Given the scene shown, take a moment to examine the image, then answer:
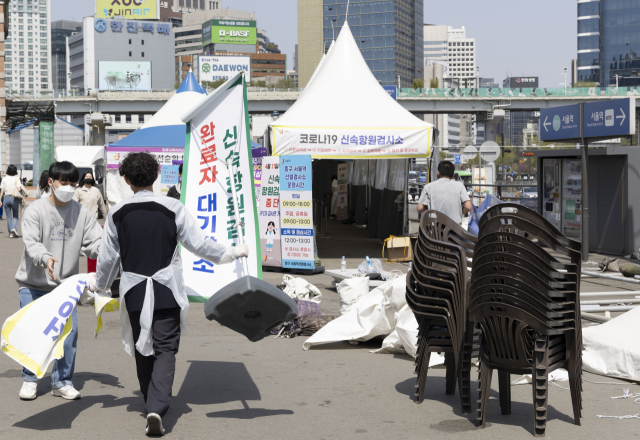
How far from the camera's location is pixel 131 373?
5926mm

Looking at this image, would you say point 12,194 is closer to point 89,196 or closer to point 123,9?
point 89,196

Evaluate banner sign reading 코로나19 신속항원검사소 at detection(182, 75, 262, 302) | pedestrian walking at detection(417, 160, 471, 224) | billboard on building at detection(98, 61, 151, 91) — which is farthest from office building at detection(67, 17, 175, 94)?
banner sign reading 코로나19 신속항원검사소 at detection(182, 75, 262, 302)

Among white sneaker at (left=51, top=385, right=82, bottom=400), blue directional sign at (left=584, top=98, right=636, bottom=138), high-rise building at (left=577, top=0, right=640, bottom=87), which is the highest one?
high-rise building at (left=577, top=0, right=640, bottom=87)

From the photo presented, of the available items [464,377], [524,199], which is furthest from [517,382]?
[524,199]

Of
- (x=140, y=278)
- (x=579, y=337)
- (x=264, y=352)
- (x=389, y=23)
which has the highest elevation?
(x=389, y=23)

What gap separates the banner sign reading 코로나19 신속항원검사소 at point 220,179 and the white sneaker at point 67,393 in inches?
41.9

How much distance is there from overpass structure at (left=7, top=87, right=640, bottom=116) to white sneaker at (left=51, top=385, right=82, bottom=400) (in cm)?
5742

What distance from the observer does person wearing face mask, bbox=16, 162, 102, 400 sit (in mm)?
5156

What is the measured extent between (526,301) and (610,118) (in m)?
9.85

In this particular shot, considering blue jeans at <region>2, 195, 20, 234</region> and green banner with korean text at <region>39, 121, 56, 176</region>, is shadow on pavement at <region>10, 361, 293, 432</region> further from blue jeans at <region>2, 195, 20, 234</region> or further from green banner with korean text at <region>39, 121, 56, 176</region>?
green banner with korean text at <region>39, 121, 56, 176</region>

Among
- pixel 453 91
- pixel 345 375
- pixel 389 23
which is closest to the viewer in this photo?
pixel 345 375

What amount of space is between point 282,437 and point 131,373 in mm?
2022

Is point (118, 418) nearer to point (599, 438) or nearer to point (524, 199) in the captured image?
point (599, 438)

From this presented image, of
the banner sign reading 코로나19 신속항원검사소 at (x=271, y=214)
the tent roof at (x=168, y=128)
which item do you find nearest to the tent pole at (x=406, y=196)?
the banner sign reading 코로나19 신속항원검사소 at (x=271, y=214)
